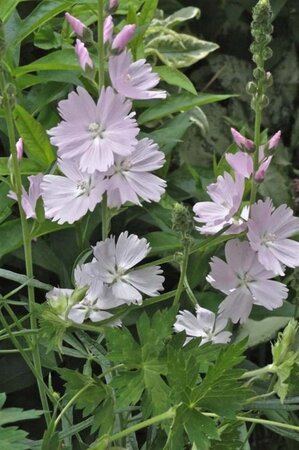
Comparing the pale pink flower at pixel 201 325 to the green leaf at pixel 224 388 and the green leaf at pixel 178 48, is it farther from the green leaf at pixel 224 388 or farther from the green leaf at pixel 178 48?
the green leaf at pixel 178 48

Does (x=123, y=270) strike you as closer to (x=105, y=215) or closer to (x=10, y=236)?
(x=105, y=215)

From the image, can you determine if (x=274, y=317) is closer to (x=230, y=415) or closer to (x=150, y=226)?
(x=150, y=226)

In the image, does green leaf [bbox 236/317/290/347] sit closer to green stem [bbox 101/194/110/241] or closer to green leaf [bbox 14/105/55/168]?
green leaf [bbox 14/105/55/168]

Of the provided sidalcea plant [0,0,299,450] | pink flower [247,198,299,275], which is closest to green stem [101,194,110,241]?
sidalcea plant [0,0,299,450]

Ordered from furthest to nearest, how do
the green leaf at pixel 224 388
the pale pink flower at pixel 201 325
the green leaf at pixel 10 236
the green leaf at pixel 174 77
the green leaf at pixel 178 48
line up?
the green leaf at pixel 178 48
the green leaf at pixel 174 77
the green leaf at pixel 10 236
the pale pink flower at pixel 201 325
the green leaf at pixel 224 388

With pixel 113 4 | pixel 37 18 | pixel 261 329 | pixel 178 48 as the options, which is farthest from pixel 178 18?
pixel 113 4

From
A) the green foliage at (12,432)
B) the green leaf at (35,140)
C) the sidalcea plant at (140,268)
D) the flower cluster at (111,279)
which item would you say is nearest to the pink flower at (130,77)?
the sidalcea plant at (140,268)
